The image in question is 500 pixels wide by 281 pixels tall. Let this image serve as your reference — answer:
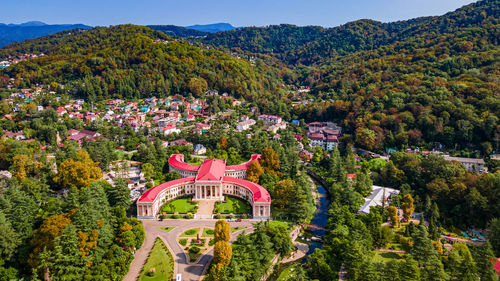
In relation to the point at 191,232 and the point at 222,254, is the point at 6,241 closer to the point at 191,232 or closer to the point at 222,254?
the point at 191,232

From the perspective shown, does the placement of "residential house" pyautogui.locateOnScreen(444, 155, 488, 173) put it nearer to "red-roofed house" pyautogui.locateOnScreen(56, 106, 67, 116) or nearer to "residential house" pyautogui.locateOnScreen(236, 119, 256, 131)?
"residential house" pyautogui.locateOnScreen(236, 119, 256, 131)

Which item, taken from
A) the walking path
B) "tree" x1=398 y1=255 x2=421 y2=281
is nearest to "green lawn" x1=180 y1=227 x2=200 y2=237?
the walking path

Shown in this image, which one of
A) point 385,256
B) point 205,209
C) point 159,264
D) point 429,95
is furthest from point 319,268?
point 429,95

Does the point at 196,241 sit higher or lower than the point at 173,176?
lower

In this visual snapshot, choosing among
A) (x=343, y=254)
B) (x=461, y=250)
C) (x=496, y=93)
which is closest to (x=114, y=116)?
(x=343, y=254)

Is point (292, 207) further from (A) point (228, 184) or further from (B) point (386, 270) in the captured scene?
(B) point (386, 270)

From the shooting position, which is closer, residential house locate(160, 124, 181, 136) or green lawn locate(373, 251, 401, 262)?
A: green lawn locate(373, 251, 401, 262)
